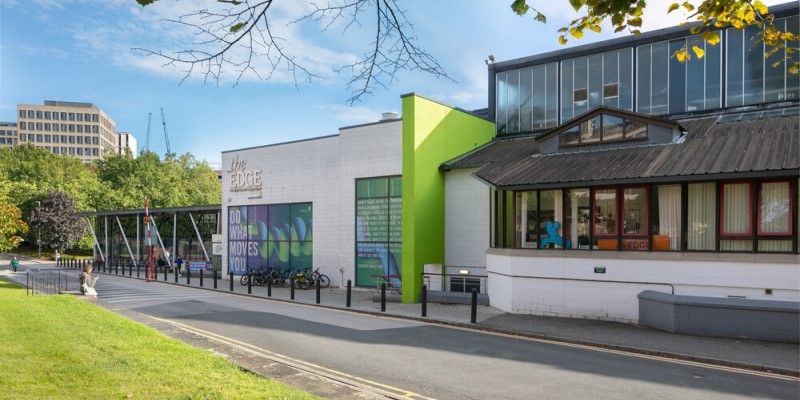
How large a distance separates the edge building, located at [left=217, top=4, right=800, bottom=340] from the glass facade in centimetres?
5

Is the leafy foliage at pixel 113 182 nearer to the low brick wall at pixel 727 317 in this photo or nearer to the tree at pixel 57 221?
the tree at pixel 57 221

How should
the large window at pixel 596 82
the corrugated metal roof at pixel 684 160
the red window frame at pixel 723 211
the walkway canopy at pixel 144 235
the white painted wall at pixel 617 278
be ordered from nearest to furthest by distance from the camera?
the white painted wall at pixel 617 278
the corrugated metal roof at pixel 684 160
the red window frame at pixel 723 211
the large window at pixel 596 82
the walkway canopy at pixel 144 235

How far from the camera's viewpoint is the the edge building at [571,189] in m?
13.7

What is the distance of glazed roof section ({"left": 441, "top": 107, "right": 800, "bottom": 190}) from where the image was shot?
43.4 ft

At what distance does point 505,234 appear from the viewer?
17.7 metres

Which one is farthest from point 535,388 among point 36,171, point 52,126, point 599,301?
point 52,126

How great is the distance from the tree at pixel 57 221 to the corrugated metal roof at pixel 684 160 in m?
59.9

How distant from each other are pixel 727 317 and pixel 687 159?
13.9 ft

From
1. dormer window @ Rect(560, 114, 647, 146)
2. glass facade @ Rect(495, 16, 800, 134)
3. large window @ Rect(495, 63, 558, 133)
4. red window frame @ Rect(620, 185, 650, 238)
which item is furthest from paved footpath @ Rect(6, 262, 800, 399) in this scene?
glass facade @ Rect(495, 16, 800, 134)

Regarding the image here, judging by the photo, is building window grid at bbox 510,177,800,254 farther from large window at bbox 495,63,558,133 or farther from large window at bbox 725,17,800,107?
large window at bbox 495,63,558,133

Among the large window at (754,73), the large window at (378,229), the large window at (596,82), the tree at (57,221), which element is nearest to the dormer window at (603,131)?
the large window at (596,82)

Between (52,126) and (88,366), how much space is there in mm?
167492

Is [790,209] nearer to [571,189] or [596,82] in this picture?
[571,189]

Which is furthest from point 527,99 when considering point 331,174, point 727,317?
point 727,317
